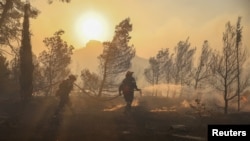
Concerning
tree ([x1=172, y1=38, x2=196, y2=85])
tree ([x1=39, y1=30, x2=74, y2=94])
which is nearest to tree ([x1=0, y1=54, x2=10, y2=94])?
tree ([x1=39, y1=30, x2=74, y2=94])

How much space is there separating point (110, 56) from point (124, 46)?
206cm

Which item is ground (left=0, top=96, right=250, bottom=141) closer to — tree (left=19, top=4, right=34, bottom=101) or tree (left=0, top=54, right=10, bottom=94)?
tree (left=19, top=4, right=34, bottom=101)

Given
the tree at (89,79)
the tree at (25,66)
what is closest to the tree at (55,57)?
the tree at (89,79)

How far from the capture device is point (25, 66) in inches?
938

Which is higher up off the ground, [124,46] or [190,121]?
[124,46]

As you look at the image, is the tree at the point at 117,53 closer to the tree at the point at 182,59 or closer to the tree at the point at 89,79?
the tree at the point at 89,79

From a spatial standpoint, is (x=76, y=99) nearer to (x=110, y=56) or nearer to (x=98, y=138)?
(x=110, y=56)

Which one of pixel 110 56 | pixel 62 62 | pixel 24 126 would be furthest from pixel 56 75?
pixel 24 126

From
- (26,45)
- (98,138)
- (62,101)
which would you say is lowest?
(98,138)

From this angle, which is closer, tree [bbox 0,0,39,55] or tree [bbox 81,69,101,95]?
tree [bbox 0,0,39,55]

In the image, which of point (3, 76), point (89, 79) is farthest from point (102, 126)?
point (89, 79)

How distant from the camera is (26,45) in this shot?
24031 mm

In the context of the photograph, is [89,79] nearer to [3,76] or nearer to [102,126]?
[3,76]

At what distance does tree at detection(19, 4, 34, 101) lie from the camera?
23578 mm
